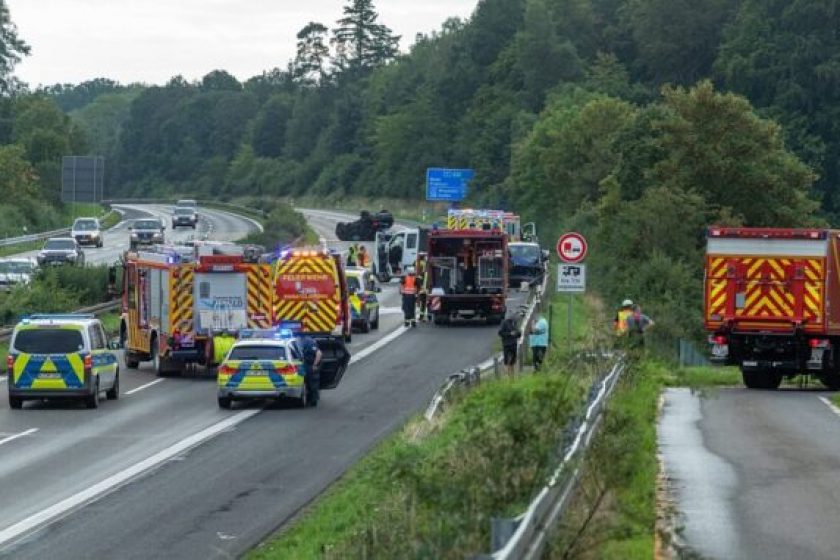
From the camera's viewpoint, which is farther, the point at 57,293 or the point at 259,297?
the point at 57,293

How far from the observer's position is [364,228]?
3981 inches

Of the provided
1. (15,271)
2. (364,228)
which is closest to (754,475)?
(15,271)

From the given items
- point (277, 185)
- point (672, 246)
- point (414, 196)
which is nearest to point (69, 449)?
point (672, 246)

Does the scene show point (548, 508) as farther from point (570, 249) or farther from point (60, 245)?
point (60, 245)

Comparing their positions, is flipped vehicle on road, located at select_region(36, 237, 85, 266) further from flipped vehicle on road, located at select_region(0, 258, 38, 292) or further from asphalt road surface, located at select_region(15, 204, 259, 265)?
flipped vehicle on road, located at select_region(0, 258, 38, 292)

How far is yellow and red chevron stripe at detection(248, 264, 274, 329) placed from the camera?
136ft

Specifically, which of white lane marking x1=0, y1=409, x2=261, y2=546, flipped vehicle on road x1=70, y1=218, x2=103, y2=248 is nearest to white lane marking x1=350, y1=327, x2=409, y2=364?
white lane marking x1=0, y1=409, x2=261, y2=546

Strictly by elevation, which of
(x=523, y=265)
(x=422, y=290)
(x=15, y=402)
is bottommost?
(x=15, y=402)

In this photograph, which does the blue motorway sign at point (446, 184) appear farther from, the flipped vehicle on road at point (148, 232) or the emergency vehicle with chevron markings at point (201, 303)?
the emergency vehicle with chevron markings at point (201, 303)

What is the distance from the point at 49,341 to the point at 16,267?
1254 inches

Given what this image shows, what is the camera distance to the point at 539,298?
2055 inches

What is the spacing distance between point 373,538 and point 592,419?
12.7 ft

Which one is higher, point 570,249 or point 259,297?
point 570,249

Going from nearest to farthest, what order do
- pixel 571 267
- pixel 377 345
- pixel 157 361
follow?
pixel 571 267 → pixel 157 361 → pixel 377 345
